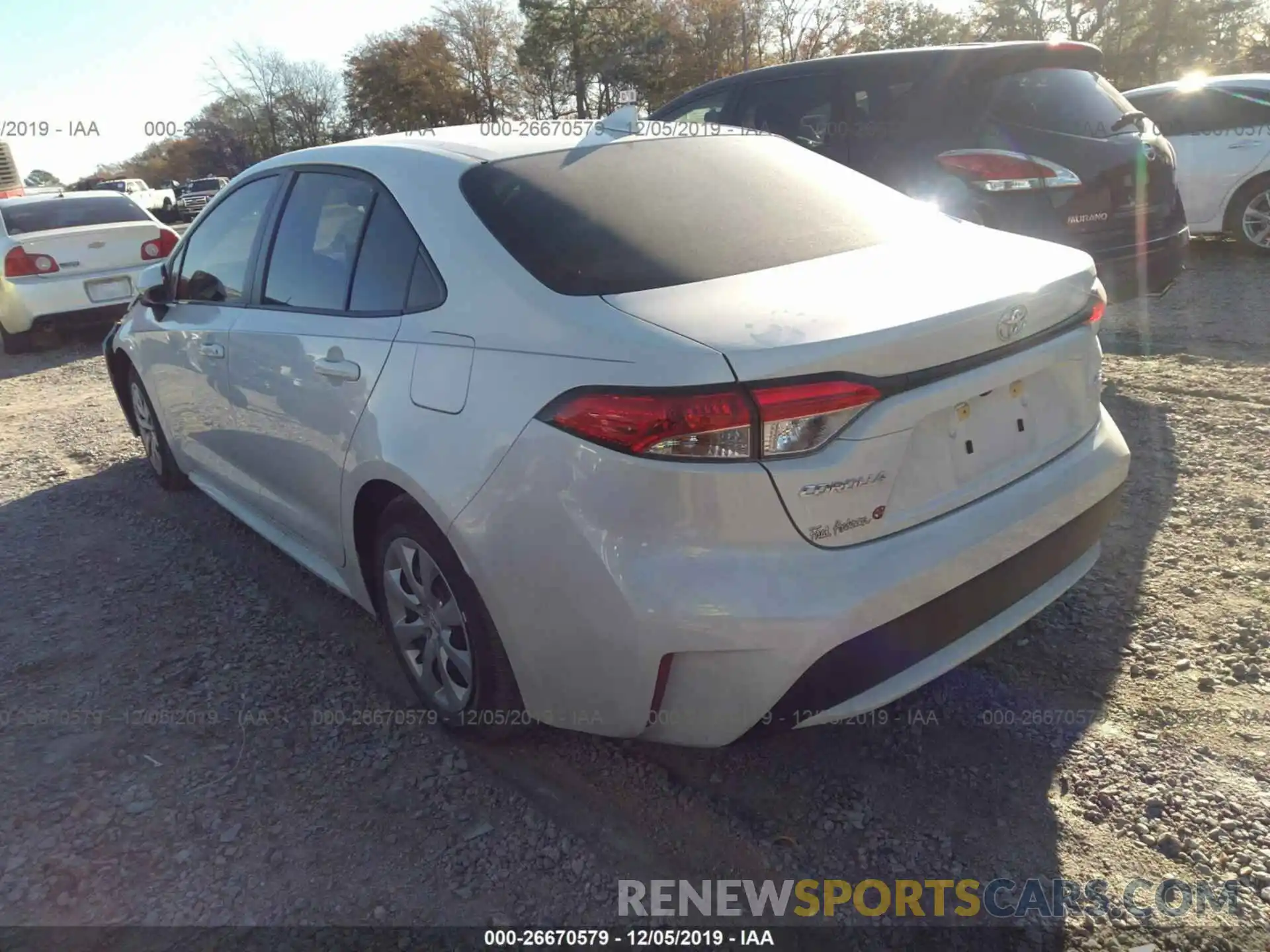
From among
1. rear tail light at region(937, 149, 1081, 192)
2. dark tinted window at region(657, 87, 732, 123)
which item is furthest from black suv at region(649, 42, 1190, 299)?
dark tinted window at region(657, 87, 732, 123)

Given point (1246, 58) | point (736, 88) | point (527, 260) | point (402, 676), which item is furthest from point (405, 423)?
point (1246, 58)

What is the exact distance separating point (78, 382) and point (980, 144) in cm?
736

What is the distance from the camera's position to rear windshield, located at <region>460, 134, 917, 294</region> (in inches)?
91.6

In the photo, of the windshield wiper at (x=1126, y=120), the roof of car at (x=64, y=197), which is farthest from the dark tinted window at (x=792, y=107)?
the roof of car at (x=64, y=197)

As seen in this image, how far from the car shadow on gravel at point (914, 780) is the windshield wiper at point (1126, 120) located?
3268mm

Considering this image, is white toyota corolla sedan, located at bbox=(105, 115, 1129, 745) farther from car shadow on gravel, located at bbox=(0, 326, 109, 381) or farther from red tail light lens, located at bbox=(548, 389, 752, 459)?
car shadow on gravel, located at bbox=(0, 326, 109, 381)

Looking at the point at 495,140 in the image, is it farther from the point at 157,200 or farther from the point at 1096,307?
the point at 157,200

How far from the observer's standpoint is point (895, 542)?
6.66 feet

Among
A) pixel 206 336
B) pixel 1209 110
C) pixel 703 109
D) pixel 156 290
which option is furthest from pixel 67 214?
pixel 1209 110

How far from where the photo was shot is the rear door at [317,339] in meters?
2.68

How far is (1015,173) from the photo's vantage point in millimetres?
4879

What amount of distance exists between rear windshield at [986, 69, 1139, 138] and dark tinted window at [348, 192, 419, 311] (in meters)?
3.66

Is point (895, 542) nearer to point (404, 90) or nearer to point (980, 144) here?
point (980, 144)

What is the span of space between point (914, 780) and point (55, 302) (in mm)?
9426
